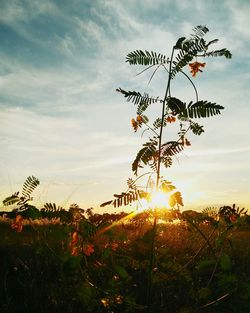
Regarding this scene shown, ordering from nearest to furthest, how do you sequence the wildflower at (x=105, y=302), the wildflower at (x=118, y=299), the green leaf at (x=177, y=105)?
the green leaf at (x=177, y=105)
the wildflower at (x=105, y=302)
the wildflower at (x=118, y=299)

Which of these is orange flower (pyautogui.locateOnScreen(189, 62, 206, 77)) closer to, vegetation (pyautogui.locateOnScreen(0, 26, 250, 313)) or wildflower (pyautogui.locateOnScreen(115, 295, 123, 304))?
vegetation (pyautogui.locateOnScreen(0, 26, 250, 313))

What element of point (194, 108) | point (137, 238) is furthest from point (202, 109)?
point (137, 238)

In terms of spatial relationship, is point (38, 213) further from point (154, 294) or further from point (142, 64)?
point (154, 294)

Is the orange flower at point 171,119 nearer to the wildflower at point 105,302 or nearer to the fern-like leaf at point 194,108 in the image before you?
the fern-like leaf at point 194,108

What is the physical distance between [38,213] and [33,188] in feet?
0.67

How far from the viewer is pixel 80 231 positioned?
8.46ft

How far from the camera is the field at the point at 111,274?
2594mm

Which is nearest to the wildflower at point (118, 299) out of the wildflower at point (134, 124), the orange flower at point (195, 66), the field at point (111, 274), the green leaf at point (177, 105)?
the field at point (111, 274)

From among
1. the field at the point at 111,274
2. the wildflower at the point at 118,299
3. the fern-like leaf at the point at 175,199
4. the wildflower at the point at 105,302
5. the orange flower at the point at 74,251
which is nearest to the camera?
the fern-like leaf at the point at 175,199

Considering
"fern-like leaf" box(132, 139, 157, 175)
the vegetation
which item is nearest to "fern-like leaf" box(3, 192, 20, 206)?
the vegetation

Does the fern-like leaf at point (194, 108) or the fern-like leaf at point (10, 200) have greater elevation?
the fern-like leaf at point (194, 108)

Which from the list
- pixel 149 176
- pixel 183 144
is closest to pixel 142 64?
pixel 183 144

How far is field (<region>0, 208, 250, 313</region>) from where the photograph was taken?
2.59m

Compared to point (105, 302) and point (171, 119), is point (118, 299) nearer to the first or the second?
point (105, 302)
